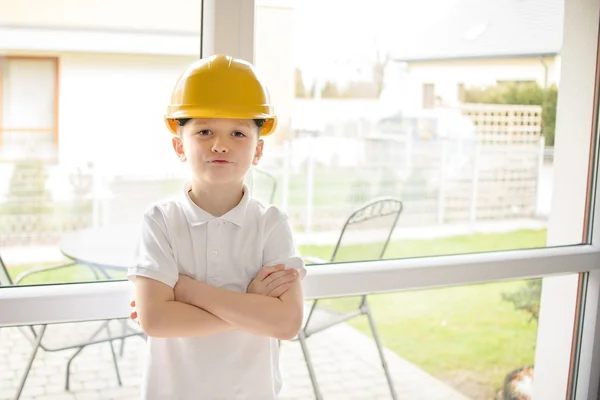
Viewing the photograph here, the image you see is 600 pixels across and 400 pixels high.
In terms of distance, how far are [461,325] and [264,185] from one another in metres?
1.12

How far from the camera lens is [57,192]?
6.12 feet

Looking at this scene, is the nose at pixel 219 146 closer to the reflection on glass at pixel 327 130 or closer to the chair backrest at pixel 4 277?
the reflection on glass at pixel 327 130

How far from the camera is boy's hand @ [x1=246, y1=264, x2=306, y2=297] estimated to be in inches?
56.9

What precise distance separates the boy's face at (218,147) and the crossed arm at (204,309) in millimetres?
179

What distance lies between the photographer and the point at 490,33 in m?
2.45

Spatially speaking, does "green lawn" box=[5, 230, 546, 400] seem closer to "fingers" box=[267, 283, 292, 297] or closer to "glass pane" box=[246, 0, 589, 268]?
"glass pane" box=[246, 0, 589, 268]

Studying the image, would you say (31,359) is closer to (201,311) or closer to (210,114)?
(201,311)

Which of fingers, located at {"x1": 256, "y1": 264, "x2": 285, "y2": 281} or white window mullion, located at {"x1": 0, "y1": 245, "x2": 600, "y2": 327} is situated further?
white window mullion, located at {"x1": 0, "y1": 245, "x2": 600, "y2": 327}

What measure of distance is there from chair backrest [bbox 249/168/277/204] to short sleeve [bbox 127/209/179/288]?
0.54 m

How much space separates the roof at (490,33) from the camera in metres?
2.32

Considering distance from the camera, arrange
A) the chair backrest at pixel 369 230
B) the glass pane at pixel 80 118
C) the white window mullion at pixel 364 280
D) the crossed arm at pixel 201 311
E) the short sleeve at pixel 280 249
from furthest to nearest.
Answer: the chair backrest at pixel 369 230 < the glass pane at pixel 80 118 < the white window mullion at pixel 364 280 < the short sleeve at pixel 280 249 < the crossed arm at pixel 201 311

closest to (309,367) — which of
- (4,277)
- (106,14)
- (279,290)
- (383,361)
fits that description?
(383,361)

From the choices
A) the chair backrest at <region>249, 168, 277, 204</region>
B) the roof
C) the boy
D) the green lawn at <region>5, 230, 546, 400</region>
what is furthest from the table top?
the roof

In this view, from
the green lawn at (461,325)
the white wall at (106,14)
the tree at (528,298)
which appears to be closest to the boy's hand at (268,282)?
the white wall at (106,14)
